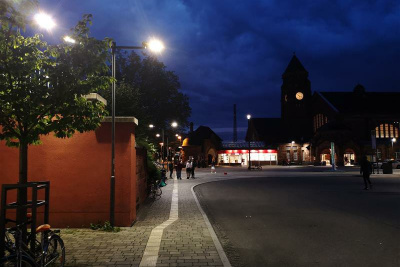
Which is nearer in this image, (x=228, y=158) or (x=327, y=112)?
(x=327, y=112)

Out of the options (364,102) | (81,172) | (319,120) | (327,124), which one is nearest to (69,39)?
(81,172)

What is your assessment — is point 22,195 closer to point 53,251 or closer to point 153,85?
point 53,251

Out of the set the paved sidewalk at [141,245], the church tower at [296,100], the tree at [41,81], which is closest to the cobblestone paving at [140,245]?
the paved sidewalk at [141,245]

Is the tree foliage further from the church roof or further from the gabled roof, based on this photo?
the church roof

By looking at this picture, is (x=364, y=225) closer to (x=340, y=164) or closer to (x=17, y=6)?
(x=17, y=6)

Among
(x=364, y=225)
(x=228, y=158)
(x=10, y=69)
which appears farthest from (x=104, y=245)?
(x=228, y=158)

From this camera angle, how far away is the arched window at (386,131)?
63688mm

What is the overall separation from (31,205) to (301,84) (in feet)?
244

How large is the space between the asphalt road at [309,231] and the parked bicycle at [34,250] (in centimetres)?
306

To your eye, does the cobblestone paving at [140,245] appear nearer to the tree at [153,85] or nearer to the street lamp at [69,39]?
the street lamp at [69,39]

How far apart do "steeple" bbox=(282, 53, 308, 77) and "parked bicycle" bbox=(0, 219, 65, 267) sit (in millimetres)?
73683

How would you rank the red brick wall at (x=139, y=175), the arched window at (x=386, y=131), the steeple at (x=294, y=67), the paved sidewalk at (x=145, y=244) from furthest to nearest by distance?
1. the steeple at (x=294, y=67)
2. the arched window at (x=386, y=131)
3. the red brick wall at (x=139, y=175)
4. the paved sidewalk at (x=145, y=244)

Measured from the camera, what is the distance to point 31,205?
5113 mm

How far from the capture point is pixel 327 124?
60375 millimetres
